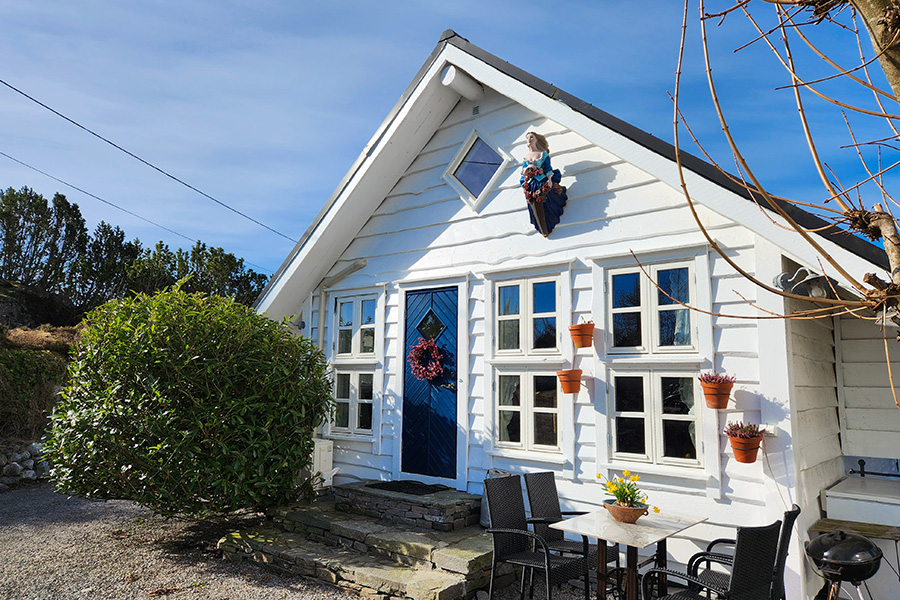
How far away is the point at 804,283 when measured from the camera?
462cm

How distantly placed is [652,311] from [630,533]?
2217mm

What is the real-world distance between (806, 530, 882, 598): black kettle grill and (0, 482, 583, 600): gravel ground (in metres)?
1.95

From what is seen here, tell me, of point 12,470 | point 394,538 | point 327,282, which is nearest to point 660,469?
point 394,538

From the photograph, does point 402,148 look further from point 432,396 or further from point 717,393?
point 717,393

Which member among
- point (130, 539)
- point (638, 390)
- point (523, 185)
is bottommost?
point (130, 539)

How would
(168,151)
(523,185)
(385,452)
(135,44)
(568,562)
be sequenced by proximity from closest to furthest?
(568,562) → (523,185) → (385,452) → (135,44) → (168,151)

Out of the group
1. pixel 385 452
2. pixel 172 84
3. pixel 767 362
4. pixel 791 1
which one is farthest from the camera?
pixel 172 84

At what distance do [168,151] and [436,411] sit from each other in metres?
9.62

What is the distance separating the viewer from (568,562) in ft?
14.3

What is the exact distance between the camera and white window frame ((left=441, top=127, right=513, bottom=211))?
6.64m

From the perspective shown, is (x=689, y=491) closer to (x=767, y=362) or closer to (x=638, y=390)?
(x=638, y=390)

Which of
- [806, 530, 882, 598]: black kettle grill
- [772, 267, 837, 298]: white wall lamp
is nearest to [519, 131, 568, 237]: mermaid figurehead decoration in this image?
[772, 267, 837, 298]: white wall lamp

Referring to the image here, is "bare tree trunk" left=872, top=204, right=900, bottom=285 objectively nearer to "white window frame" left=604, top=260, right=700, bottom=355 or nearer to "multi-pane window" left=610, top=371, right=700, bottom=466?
"white window frame" left=604, top=260, right=700, bottom=355

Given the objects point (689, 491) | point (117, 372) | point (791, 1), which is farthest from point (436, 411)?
point (791, 1)
